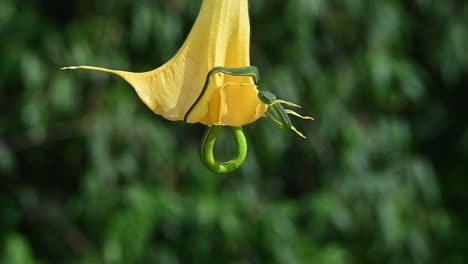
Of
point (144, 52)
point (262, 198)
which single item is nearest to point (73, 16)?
point (144, 52)

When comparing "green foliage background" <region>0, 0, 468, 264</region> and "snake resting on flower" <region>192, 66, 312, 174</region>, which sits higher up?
"snake resting on flower" <region>192, 66, 312, 174</region>

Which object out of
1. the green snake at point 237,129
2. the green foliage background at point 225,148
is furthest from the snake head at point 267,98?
the green foliage background at point 225,148

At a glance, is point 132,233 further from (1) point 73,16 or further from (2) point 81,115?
(1) point 73,16

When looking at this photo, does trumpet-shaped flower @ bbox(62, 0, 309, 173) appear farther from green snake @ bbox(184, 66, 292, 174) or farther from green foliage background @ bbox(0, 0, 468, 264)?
green foliage background @ bbox(0, 0, 468, 264)

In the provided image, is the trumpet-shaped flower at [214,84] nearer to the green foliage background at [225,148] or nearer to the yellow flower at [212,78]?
the yellow flower at [212,78]

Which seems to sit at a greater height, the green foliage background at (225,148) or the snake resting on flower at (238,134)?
the snake resting on flower at (238,134)

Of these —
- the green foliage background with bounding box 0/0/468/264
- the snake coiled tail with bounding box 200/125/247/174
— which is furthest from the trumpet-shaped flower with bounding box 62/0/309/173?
the green foliage background with bounding box 0/0/468/264

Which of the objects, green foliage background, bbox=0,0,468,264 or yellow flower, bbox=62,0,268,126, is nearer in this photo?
yellow flower, bbox=62,0,268,126

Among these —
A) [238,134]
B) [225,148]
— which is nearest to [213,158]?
[238,134]
